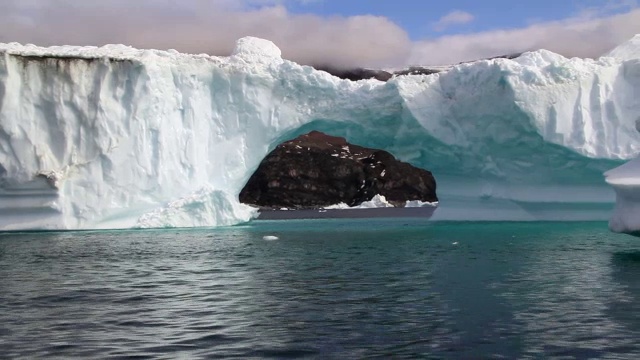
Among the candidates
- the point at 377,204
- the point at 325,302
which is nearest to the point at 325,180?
the point at 377,204

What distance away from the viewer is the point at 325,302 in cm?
852

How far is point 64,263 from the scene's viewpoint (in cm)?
1334

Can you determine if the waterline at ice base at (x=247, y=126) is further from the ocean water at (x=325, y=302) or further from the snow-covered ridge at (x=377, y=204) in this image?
the snow-covered ridge at (x=377, y=204)

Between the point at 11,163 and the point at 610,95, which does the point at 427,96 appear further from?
the point at 11,163

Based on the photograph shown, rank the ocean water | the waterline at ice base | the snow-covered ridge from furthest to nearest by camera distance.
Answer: the snow-covered ridge
the waterline at ice base
the ocean water

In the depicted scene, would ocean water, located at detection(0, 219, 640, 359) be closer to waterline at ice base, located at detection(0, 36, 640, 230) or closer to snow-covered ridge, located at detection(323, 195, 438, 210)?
waterline at ice base, located at detection(0, 36, 640, 230)

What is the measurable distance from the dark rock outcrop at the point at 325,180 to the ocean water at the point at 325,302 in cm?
4786

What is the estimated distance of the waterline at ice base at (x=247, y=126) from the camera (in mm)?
21375

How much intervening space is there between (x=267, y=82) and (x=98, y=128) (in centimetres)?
542

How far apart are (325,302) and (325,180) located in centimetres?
5806

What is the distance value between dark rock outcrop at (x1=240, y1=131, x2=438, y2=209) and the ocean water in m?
47.9

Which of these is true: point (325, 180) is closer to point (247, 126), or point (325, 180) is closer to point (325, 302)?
point (247, 126)

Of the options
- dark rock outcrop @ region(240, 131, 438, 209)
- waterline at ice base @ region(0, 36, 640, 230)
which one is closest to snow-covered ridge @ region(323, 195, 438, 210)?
dark rock outcrop @ region(240, 131, 438, 209)

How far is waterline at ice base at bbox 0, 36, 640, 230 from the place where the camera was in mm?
21375
